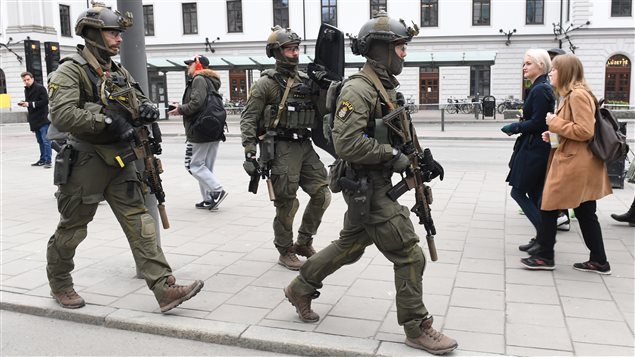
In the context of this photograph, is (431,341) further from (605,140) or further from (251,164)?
(605,140)

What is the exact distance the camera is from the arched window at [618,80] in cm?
3647

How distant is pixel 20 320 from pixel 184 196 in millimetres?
4930

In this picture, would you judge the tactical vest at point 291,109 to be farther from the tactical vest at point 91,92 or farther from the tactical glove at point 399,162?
the tactical glove at point 399,162

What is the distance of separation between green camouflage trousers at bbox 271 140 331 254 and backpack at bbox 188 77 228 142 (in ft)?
9.26

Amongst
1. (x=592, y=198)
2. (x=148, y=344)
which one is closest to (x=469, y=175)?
(x=592, y=198)

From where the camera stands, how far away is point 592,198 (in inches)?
197

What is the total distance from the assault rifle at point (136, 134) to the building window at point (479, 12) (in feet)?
125

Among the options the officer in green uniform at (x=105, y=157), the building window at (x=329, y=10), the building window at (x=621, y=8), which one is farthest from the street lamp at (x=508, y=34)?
the officer in green uniform at (x=105, y=157)

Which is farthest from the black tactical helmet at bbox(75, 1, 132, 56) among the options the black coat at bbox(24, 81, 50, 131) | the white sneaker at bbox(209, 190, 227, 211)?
the black coat at bbox(24, 81, 50, 131)

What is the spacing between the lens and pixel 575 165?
502 centimetres

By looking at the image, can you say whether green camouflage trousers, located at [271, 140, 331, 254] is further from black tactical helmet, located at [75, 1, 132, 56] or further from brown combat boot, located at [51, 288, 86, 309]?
brown combat boot, located at [51, 288, 86, 309]

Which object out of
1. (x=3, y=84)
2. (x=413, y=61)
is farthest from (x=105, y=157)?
(x=3, y=84)

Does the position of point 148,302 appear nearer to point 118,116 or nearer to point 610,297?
point 118,116

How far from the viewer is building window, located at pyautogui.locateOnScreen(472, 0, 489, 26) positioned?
1549 inches
